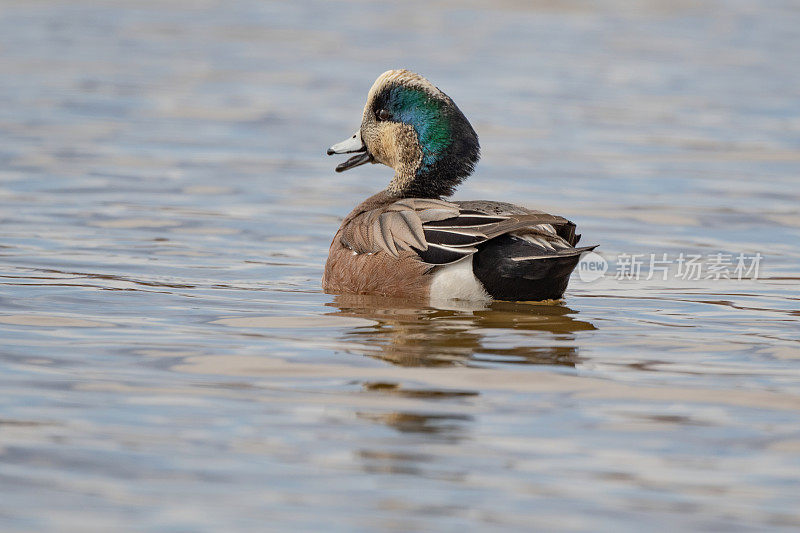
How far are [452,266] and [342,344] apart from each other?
1.02 metres

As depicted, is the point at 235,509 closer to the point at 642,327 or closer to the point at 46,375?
the point at 46,375

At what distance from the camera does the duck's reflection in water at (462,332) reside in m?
5.87

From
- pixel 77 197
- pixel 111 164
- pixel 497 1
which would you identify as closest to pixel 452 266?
pixel 77 197

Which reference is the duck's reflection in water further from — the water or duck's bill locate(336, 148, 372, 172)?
duck's bill locate(336, 148, 372, 172)

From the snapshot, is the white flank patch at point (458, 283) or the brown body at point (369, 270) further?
the brown body at point (369, 270)

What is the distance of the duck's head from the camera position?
7.79m

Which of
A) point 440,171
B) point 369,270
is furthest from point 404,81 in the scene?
point 369,270

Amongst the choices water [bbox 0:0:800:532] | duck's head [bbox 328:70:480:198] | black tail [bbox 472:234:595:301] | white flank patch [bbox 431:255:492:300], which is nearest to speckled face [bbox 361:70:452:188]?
duck's head [bbox 328:70:480:198]

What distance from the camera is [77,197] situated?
1064cm

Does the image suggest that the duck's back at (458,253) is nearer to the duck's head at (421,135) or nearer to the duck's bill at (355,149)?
the duck's head at (421,135)

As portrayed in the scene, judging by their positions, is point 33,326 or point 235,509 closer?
point 235,509

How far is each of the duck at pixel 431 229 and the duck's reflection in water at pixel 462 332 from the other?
10 centimetres

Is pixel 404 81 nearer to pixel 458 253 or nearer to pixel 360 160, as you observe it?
pixel 360 160

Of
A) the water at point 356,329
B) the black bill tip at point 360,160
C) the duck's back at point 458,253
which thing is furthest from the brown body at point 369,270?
the black bill tip at point 360,160
